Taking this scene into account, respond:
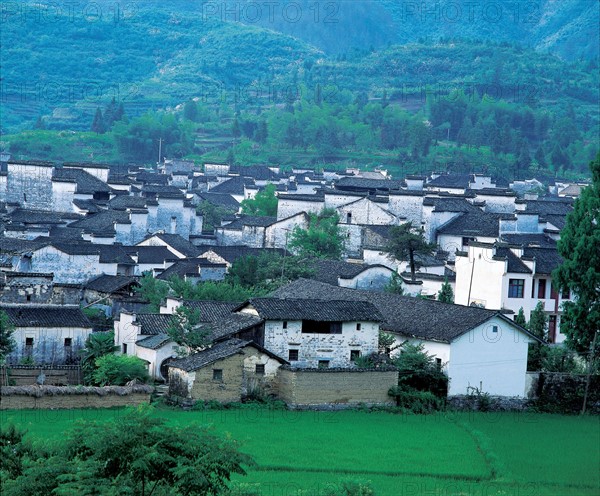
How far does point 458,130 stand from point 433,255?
70.3 meters

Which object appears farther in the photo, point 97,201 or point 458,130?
point 458,130

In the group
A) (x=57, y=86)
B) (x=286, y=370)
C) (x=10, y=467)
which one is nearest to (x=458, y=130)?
(x=57, y=86)

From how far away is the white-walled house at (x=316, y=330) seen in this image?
3212 cm

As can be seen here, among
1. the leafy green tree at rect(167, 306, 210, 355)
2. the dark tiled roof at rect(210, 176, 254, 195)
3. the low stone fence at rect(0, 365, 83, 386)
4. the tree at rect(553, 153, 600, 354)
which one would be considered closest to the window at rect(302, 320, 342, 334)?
the leafy green tree at rect(167, 306, 210, 355)

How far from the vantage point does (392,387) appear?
3178 cm

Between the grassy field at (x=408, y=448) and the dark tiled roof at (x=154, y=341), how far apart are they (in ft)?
10.4

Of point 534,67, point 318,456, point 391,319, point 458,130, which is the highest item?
point 534,67

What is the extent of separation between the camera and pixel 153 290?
131ft

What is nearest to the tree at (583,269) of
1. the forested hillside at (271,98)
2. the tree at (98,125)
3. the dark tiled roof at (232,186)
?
the dark tiled roof at (232,186)

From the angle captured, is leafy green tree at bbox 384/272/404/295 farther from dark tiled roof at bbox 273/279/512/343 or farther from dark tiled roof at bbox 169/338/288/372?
dark tiled roof at bbox 169/338/288/372

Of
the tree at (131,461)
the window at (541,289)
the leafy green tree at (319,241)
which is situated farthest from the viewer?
the leafy green tree at (319,241)

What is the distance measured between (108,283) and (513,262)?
11395 millimetres

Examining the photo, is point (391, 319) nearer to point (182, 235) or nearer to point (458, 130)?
point (182, 235)

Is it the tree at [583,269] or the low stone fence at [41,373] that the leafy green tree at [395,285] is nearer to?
the tree at [583,269]
